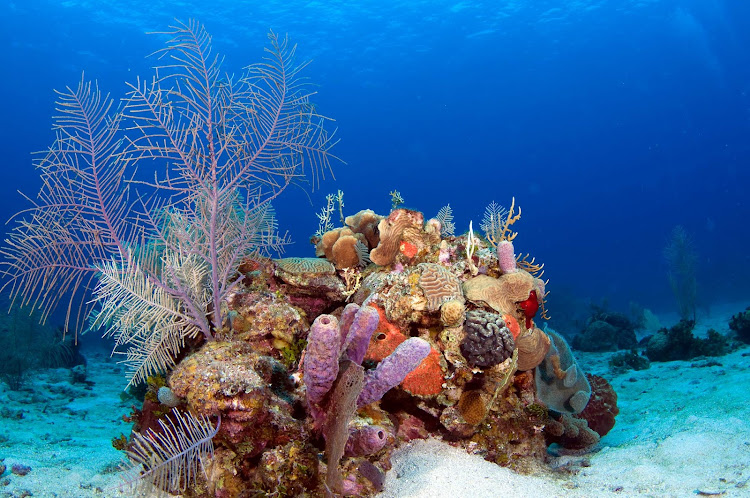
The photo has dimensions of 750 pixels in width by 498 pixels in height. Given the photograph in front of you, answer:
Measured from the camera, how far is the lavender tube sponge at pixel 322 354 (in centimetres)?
273

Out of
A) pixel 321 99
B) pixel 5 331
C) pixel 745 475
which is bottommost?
pixel 5 331

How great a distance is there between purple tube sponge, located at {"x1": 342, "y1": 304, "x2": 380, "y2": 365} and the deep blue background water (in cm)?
2710

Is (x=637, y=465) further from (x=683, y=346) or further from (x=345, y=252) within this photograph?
(x=683, y=346)

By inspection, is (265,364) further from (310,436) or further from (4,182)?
(4,182)

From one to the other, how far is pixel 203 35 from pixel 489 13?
6013 centimetres

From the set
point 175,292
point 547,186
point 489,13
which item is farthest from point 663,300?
point 547,186

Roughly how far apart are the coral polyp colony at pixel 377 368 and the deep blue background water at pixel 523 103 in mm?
25147

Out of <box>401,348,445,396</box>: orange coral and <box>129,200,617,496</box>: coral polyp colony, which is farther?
<box>401,348,445,396</box>: orange coral

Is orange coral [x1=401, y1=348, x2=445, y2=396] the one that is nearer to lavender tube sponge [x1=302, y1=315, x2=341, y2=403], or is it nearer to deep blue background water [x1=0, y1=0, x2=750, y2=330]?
lavender tube sponge [x1=302, y1=315, x2=341, y2=403]

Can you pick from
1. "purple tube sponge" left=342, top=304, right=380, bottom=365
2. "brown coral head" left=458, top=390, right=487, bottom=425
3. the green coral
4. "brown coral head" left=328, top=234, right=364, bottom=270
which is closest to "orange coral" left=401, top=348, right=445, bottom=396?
"brown coral head" left=458, top=390, right=487, bottom=425

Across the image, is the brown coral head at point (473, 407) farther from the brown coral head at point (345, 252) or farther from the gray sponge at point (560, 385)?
the brown coral head at point (345, 252)

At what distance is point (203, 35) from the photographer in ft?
12.3

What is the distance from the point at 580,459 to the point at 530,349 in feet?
4.48

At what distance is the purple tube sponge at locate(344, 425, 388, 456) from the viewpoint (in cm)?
315
